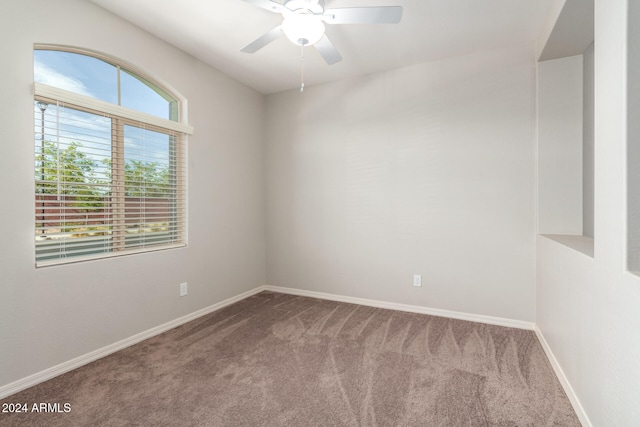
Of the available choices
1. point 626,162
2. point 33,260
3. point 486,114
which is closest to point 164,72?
point 33,260

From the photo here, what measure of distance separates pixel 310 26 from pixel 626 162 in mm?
1768

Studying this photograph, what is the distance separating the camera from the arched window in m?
2.11

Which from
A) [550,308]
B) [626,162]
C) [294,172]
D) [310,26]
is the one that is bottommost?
[550,308]

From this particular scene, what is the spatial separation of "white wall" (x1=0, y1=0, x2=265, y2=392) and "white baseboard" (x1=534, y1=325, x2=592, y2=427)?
10.1ft

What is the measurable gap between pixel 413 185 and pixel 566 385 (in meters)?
2.02

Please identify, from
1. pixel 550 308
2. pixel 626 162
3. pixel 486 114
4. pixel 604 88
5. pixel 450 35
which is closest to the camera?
pixel 626 162

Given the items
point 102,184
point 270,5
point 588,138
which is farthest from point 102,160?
point 588,138

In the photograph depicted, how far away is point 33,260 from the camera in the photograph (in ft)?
6.57

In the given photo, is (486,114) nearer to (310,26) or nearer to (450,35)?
(450,35)

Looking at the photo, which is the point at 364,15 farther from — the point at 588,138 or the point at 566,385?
the point at 566,385

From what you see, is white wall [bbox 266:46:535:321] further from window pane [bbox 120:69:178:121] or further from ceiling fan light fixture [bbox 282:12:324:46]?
ceiling fan light fixture [bbox 282:12:324:46]

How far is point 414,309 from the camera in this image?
3.31 m

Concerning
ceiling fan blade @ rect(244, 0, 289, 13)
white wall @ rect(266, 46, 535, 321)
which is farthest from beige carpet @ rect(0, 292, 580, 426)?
ceiling fan blade @ rect(244, 0, 289, 13)

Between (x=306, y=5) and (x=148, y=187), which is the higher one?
(x=306, y=5)
